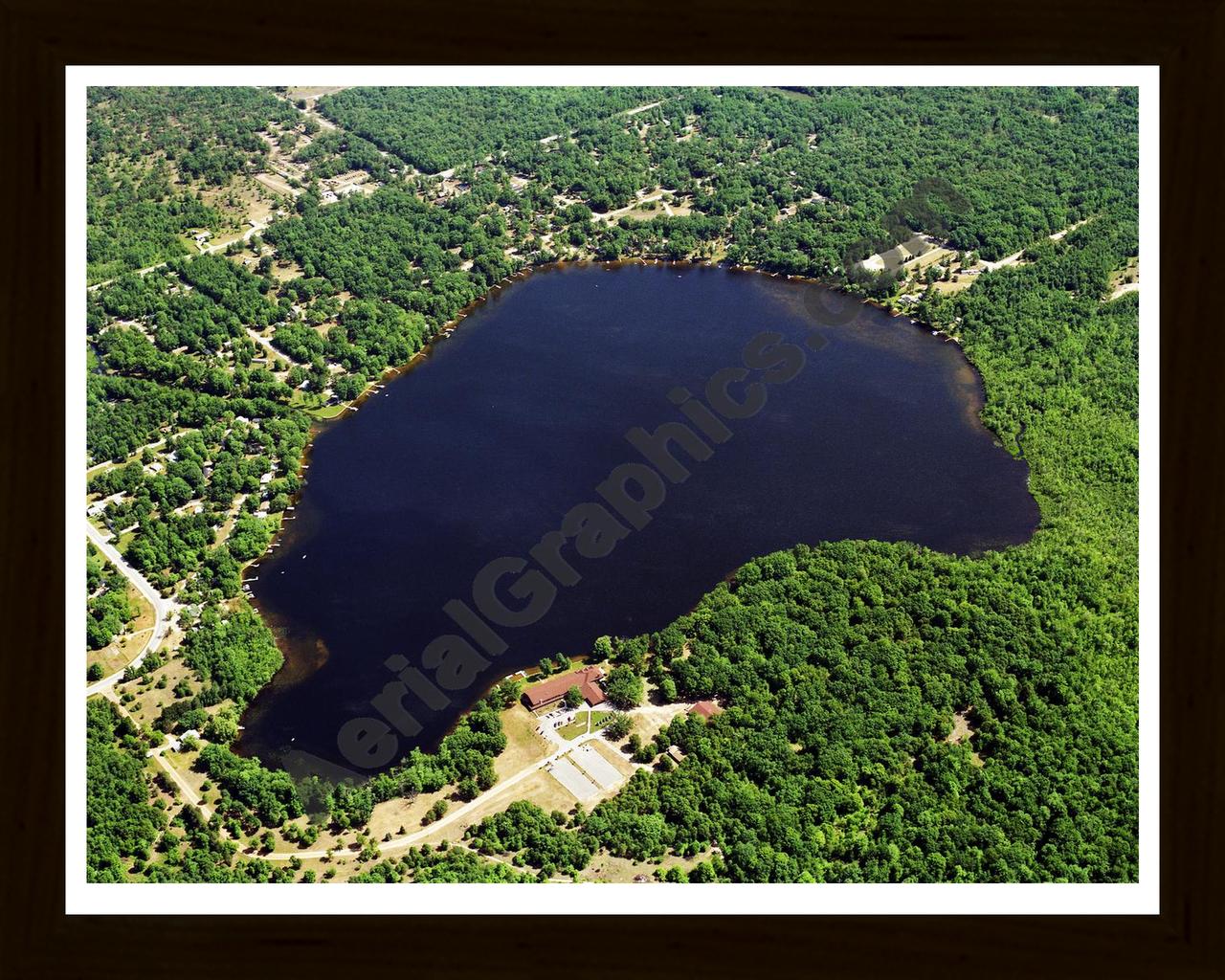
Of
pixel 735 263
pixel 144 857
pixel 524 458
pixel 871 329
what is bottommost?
pixel 144 857

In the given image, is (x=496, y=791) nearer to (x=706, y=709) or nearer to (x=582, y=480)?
(x=706, y=709)

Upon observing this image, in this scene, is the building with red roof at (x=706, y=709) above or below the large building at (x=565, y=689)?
below

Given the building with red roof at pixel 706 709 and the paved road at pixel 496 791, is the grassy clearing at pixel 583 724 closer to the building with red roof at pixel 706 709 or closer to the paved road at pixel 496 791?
the paved road at pixel 496 791

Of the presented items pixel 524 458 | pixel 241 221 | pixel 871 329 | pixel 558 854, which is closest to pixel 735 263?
pixel 871 329

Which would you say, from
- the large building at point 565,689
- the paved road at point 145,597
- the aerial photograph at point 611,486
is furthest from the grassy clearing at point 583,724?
the paved road at point 145,597
